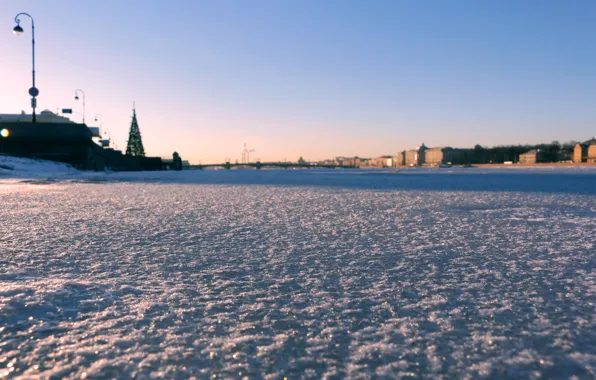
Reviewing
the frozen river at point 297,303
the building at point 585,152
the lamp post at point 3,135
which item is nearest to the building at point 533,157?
the building at point 585,152

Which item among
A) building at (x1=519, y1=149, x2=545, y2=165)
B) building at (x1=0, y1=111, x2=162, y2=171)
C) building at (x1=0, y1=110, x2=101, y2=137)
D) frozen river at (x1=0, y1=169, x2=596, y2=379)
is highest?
building at (x1=0, y1=110, x2=101, y2=137)

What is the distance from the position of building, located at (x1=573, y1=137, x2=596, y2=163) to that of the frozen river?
158342mm

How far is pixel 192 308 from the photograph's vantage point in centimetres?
287

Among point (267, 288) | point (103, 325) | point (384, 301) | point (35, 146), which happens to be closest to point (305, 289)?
point (267, 288)

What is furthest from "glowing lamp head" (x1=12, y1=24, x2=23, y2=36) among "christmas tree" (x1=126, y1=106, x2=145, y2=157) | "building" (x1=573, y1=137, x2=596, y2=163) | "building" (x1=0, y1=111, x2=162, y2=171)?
"building" (x1=573, y1=137, x2=596, y2=163)

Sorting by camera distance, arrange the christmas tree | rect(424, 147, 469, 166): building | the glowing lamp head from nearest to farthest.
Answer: the glowing lamp head < the christmas tree < rect(424, 147, 469, 166): building

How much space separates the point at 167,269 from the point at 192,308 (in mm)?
1176

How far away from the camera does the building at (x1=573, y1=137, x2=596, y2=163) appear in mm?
137113

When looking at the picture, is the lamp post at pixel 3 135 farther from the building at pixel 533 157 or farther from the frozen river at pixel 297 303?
the building at pixel 533 157

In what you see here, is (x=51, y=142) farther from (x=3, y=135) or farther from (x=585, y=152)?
(x=585, y=152)

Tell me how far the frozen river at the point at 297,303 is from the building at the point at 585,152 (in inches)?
6234

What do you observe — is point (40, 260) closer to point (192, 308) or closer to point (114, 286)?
point (114, 286)

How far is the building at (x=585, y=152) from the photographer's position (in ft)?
450

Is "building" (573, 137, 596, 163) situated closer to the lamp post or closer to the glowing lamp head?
the lamp post
